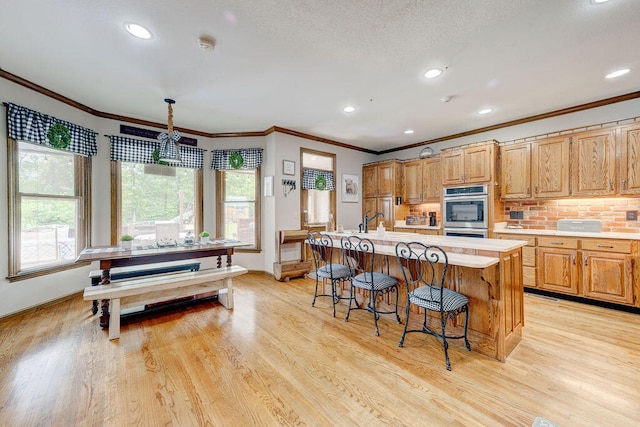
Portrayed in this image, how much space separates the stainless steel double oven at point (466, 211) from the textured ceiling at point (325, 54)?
125 cm

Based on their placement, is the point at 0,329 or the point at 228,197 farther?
the point at 228,197

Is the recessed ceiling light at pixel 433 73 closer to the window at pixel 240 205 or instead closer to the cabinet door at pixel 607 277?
the cabinet door at pixel 607 277

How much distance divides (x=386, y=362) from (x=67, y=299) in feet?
13.9

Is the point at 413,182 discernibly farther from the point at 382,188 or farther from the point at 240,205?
the point at 240,205

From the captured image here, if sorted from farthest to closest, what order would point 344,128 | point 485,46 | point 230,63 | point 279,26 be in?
point 344,128 → point 230,63 → point 485,46 → point 279,26

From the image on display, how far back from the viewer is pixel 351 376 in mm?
1985

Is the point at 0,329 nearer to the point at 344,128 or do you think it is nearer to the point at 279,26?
the point at 279,26

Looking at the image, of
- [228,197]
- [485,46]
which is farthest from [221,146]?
[485,46]

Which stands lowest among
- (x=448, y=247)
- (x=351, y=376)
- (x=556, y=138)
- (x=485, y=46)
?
(x=351, y=376)

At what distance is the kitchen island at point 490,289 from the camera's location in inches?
85.4

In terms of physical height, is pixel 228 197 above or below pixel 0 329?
above

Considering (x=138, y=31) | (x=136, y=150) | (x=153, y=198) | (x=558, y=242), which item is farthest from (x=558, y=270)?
(x=136, y=150)

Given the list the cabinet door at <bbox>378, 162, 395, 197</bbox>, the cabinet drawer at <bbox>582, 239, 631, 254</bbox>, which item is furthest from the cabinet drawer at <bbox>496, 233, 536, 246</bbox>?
the cabinet door at <bbox>378, 162, 395, 197</bbox>

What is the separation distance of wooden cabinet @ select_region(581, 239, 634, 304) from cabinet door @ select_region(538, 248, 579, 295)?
0.31ft
